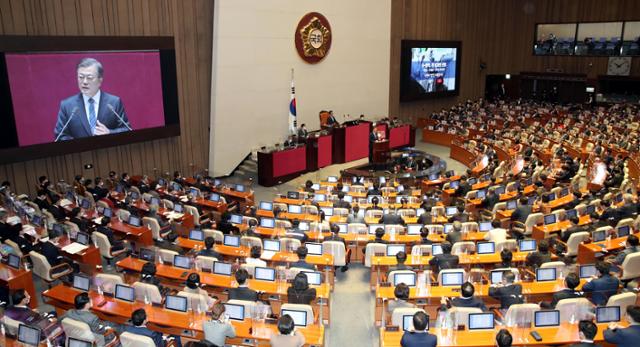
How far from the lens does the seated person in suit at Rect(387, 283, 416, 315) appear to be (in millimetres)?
8312

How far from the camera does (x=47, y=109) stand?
51.3ft

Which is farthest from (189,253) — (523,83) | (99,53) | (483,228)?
(523,83)

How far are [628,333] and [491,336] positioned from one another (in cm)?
181

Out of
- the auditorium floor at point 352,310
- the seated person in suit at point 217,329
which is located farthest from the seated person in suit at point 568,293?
the seated person in suit at point 217,329

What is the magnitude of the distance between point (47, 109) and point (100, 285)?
877cm

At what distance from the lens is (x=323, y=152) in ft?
72.6

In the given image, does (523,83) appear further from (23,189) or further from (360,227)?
(23,189)

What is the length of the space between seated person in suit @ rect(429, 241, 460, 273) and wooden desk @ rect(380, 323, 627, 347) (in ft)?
7.29

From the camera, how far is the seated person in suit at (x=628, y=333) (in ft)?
23.3

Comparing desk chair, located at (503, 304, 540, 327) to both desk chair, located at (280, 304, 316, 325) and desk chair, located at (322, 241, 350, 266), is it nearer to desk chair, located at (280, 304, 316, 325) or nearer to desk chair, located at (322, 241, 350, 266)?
desk chair, located at (280, 304, 316, 325)

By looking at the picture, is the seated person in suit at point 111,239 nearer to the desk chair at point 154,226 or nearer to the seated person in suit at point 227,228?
the desk chair at point 154,226

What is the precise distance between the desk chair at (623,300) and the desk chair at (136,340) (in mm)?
6914

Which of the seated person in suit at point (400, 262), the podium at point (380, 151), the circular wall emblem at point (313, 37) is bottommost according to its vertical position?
the podium at point (380, 151)

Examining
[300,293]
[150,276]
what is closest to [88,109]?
[150,276]
